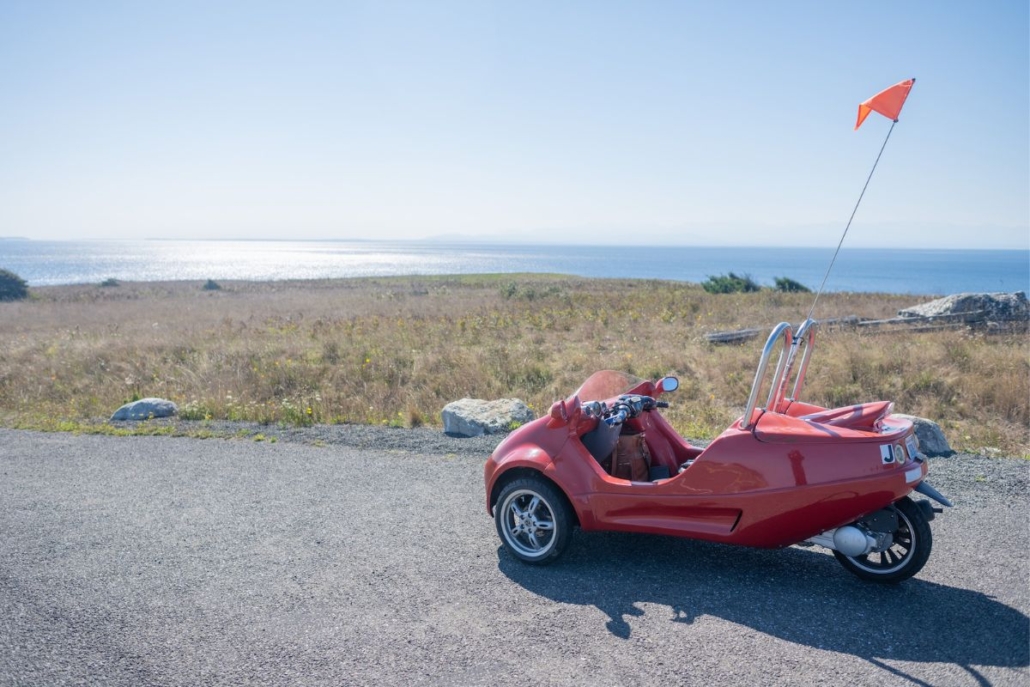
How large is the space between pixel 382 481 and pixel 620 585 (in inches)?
119

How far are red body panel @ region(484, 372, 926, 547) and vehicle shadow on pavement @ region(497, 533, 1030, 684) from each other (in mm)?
320

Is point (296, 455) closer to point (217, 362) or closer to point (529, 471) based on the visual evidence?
point (529, 471)

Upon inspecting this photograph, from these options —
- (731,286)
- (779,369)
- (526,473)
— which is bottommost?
(731,286)

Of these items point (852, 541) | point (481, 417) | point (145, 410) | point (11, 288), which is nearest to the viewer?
point (852, 541)

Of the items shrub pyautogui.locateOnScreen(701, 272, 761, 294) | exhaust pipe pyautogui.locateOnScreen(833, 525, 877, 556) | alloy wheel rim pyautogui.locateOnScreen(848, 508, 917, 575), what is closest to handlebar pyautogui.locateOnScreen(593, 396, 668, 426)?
exhaust pipe pyautogui.locateOnScreen(833, 525, 877, 556)

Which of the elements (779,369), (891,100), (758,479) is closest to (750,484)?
(758,479)

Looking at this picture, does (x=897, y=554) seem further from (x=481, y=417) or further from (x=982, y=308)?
(x=982, y=308)

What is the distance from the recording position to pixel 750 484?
4.33m

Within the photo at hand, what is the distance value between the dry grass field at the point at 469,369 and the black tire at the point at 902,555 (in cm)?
396

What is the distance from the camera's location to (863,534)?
13.8 ft

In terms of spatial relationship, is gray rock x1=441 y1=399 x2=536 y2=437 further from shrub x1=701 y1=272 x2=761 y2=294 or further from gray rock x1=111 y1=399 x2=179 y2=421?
shrub x1=701 y1=272 x2=761 y2=294

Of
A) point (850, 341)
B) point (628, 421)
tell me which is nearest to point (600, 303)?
point (850, 341)

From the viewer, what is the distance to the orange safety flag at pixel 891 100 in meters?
4.93

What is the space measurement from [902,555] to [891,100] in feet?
9.92
